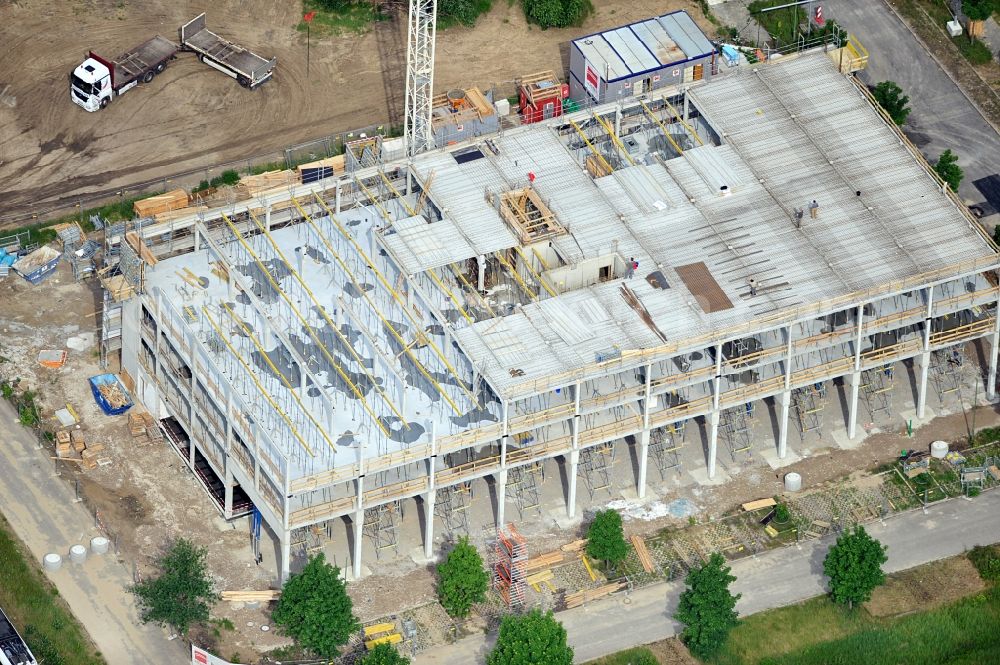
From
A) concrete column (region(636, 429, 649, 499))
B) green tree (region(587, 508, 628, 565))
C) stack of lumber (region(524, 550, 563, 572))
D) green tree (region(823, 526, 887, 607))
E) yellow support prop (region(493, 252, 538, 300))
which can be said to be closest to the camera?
green tree (region(823, 526, 887, 607))

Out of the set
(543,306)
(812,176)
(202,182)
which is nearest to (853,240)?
(812,176)

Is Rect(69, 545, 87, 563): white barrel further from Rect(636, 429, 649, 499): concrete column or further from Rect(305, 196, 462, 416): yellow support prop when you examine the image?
Rect(636, 429, 649, 499): concrete column

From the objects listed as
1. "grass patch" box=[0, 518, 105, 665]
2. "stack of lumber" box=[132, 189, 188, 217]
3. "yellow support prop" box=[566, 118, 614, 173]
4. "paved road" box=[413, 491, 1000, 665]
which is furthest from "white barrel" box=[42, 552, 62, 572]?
"yellow support prop" box=[566, 118, 614, 173]

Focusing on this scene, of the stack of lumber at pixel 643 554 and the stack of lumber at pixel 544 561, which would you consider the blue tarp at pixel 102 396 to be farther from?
the stack of lumber at pixel 643 554

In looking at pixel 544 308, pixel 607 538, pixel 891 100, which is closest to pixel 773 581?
pixel 607 538

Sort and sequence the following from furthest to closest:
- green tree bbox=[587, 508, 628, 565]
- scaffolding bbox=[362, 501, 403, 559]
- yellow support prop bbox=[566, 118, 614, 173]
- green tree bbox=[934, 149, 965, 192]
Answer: green tree bbox=[934, 149, 965, 192] < yellow support prop bbox=[566, 118, 614, 173] < scaffolding bbox=[362, 501, 403, 559] < green tree bbox=[587, 508, 628, 565]

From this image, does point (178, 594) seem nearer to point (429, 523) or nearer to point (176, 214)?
point (429, 523)

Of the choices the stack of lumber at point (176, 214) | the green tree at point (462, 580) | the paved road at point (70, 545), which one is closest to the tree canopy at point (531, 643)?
the green tree at point (462, 580)
